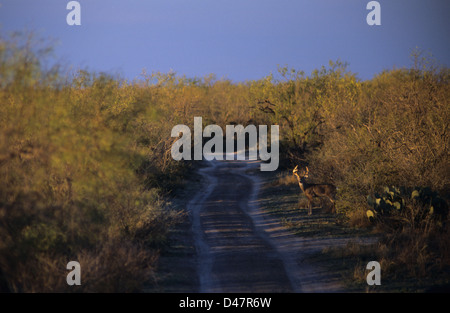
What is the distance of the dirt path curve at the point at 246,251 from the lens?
29.6 ft

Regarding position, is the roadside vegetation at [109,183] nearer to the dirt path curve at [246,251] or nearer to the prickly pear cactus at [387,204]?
the prickly pear cactus at [387,204]

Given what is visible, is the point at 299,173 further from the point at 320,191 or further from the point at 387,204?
the point at 387,204

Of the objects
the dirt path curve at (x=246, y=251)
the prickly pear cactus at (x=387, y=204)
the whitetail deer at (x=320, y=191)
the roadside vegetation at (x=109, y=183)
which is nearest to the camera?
the roadside vegetation at (x=109, y=183)

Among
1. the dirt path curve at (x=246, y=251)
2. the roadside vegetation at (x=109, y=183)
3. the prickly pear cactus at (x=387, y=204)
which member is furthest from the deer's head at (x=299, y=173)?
the prickly pear cactus at (x=387, y=204)

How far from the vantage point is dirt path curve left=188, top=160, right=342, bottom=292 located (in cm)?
904

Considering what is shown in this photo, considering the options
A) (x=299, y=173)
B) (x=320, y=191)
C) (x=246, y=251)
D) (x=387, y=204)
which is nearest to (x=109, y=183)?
(x=246, y=251)

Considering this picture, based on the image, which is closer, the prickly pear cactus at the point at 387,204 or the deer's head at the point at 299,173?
the prickly pear cactus at the point at 387,204

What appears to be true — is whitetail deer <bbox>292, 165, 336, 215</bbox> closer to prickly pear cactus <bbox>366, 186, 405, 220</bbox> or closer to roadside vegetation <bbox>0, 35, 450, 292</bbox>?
roadside vegetation <bbox>0, 35, 450, 292</bbox>

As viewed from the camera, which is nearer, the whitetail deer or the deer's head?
the whitetail deer

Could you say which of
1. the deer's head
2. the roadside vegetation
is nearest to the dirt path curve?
the roadside vegetation

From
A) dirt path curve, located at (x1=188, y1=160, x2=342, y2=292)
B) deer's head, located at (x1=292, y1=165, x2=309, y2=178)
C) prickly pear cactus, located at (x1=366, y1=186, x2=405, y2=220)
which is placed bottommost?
dirt path curve, located at (x1=188, y1=160, x2=342, y2=292)

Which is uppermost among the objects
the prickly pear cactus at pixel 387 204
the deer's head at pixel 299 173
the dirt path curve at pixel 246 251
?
the deer's head at pixel 299 173

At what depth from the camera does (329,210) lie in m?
16.4

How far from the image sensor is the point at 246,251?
11797mm
